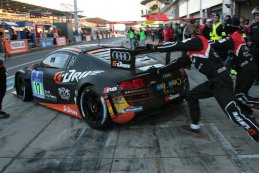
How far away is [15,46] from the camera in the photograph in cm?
2142

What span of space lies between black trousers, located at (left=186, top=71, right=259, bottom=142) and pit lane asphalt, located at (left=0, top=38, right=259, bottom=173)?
35 centimetres

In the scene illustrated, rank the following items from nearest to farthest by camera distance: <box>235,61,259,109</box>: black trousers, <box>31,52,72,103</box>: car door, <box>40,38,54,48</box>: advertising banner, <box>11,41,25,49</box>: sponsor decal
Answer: <box>235,61,259,109</box>: black trousers, <box>31,52,72,103</box>: car door, <box>11,41,25,49</box>: sponsor decal, <box>40,38,54,48</box>: advertising banner

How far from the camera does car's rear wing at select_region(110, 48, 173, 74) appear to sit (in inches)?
169

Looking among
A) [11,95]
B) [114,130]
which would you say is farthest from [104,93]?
[11,95]

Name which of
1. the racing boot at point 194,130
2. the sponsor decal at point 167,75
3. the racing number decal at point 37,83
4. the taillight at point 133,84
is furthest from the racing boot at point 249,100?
the racing number decal at point 37,83

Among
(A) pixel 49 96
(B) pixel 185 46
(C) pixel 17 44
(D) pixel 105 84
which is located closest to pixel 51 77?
(A) pixel 49 96

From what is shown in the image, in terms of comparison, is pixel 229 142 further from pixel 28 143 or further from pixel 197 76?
pixel 197 76

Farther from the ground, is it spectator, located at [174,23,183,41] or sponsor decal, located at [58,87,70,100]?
spectator, located at [174,23,183,41]

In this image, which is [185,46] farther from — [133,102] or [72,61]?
[72,61]

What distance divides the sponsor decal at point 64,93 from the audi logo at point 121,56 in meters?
1.18

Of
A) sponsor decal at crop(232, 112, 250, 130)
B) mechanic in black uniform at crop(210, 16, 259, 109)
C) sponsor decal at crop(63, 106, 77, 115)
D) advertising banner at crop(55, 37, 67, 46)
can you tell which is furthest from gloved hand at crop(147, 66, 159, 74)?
advertising banner at crop(55, 37, 67, 46)

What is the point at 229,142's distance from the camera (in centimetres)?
399

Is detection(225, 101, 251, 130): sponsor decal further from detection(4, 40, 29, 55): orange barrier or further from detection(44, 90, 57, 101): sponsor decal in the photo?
detection(4, 40, 29, 55): orange barrier

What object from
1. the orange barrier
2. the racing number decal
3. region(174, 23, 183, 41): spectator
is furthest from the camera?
the orange barrier
